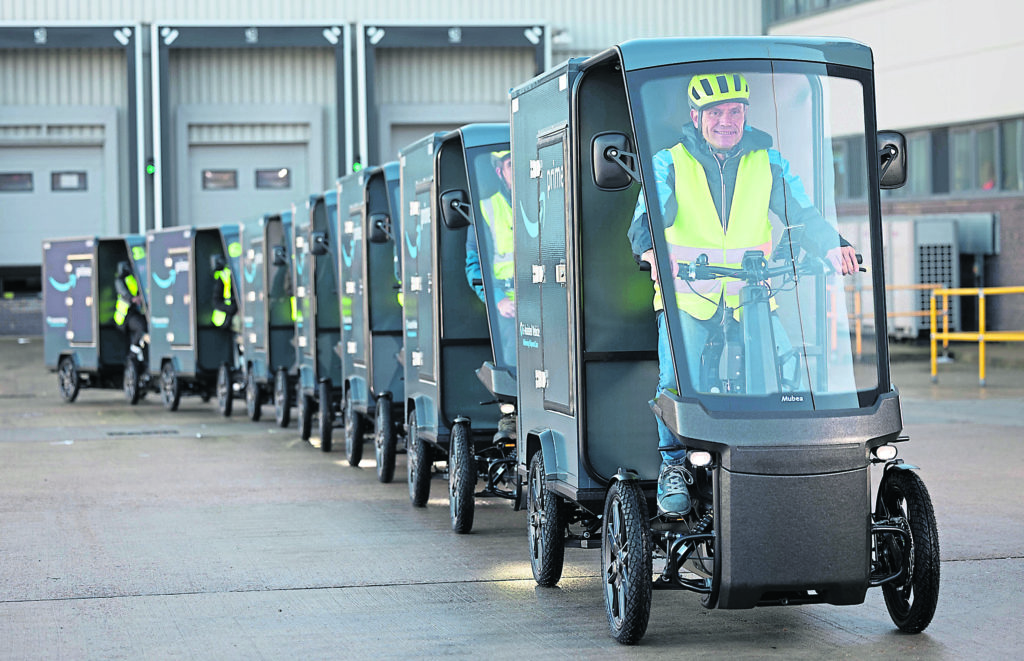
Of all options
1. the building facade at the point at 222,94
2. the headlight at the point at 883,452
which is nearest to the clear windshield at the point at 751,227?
the headlight at the point at 883,452

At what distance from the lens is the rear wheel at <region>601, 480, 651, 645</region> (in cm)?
707

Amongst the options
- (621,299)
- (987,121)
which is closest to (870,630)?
(621,299)

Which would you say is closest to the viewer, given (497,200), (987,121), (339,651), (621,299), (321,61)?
(339,651)

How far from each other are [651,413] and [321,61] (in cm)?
3199

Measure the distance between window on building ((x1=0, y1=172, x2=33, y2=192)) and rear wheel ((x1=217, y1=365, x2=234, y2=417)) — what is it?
62.4ft

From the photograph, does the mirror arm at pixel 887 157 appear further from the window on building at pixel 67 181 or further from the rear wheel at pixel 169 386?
the window on building at pixel 67 181

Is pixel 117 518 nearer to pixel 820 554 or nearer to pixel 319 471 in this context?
pixel 319 471

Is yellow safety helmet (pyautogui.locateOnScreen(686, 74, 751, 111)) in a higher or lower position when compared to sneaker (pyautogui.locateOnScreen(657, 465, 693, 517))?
higher

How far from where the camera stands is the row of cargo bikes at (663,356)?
676 centimetres

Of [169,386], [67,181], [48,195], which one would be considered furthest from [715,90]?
[48,195]

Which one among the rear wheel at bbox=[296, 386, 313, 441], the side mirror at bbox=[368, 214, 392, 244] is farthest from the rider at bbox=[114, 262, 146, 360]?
the side mirror at bbox=[368, 214, 392, 244]

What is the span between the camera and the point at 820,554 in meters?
6.72

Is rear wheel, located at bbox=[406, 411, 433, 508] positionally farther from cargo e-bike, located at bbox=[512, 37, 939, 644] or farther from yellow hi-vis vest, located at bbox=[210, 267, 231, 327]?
yellow hi-vis vest, located at bbox=[210, 267, 231, 327]

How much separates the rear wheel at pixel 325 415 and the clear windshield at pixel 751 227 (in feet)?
31.5
